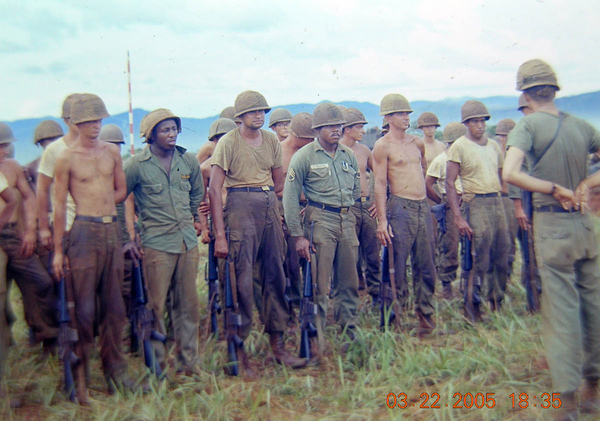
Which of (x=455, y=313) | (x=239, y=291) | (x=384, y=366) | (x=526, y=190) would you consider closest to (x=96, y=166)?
(x=239, y=291)

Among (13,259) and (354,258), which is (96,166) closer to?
(13,259)

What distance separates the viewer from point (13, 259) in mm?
4785

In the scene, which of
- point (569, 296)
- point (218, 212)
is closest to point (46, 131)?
point (218, 212)

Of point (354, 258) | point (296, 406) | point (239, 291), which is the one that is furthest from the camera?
point (354, 258)

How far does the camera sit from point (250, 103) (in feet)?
16.5

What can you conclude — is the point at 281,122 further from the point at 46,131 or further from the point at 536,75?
the point at 536,75

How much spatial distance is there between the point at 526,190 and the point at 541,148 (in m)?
0.29

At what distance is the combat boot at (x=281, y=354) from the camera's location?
4.91m

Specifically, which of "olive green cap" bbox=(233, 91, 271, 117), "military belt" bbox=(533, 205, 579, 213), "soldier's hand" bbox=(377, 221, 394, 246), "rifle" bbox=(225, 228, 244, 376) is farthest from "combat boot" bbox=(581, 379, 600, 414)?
"olive green cap" bbox=(233, 91, 271, 117)

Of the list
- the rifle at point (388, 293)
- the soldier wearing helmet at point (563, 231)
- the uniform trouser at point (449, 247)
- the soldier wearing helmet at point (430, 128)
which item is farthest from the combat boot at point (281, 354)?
the soldier wearing helmet at point (430, 128)

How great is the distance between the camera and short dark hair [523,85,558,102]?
3854 mm

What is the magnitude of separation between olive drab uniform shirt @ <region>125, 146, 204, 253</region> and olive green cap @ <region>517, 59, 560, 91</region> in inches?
105

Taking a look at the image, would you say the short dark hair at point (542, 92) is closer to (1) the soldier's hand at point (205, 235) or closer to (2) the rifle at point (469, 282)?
(2) the rifle at point (469, 282)

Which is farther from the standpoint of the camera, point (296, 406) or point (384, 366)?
point (384, 366)
